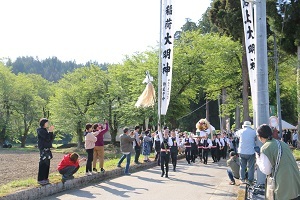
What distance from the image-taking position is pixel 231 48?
33406 mm

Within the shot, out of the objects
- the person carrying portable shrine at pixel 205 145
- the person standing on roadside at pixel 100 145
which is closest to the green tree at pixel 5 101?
the person carrying portable shrine at pixel 205 145

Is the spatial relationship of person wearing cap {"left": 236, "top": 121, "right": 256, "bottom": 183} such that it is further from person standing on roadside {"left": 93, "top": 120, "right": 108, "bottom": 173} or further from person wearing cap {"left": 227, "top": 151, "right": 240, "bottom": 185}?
person standing on roadside {"left": 93, "top": 120, "right": 108, "bottom": 173}

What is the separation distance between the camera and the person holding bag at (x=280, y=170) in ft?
16.9

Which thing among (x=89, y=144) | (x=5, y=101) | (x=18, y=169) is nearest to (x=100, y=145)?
(x=89, y=144)

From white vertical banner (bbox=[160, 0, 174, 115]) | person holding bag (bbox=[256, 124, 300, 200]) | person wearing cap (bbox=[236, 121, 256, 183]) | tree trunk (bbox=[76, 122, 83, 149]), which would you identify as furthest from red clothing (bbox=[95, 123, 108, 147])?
tree trunk (bbox=[76, 122, 83, 149])

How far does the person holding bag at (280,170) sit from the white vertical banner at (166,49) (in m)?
11.5

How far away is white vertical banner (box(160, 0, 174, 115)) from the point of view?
55.5ft

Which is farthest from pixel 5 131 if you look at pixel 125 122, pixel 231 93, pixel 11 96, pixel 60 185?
pixel 60 185

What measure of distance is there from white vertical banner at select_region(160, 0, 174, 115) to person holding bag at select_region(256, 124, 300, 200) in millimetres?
11514

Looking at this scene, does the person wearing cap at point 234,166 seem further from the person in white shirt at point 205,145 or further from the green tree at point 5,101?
the green tree at point 5,101

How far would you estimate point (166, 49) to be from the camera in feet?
56.3

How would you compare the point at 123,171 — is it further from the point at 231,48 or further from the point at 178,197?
the point at 231,48

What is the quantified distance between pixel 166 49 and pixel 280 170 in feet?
40.9

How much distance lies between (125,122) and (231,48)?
1394 cm
